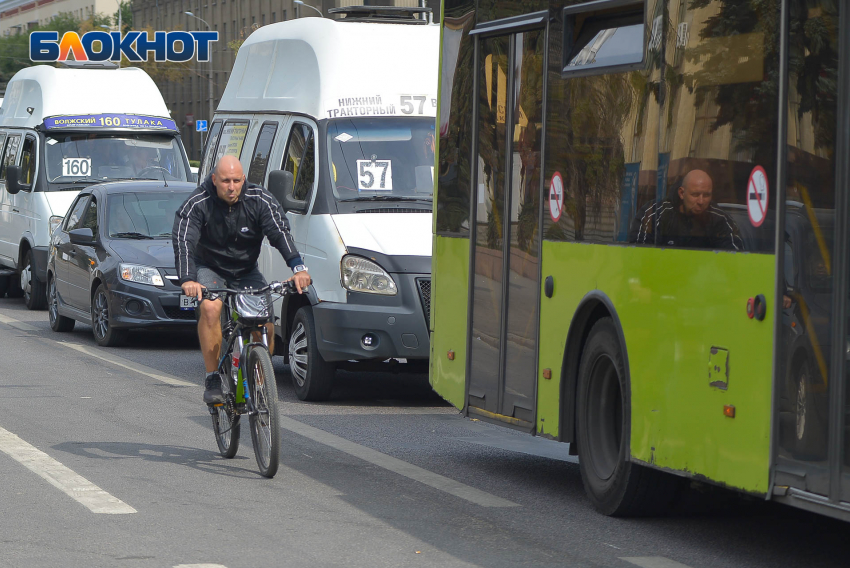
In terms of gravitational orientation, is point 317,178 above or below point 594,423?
above

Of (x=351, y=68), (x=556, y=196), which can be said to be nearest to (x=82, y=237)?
(x=351, y=68)

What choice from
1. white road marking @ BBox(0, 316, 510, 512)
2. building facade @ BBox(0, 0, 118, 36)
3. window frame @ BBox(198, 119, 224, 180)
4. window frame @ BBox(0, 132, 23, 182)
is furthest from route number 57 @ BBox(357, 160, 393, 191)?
building facade @ BBox(0, 0, 118, 36)

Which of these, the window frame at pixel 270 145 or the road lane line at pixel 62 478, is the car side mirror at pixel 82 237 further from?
the road lane line at pixel 62 478

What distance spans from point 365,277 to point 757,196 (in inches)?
227

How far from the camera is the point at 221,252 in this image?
8.73 meters

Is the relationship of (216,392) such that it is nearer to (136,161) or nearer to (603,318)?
(603,318)

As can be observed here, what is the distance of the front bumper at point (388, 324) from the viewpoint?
440 inches

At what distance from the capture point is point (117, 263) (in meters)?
15.7

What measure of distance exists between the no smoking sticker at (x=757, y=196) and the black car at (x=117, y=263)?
32.6 ft

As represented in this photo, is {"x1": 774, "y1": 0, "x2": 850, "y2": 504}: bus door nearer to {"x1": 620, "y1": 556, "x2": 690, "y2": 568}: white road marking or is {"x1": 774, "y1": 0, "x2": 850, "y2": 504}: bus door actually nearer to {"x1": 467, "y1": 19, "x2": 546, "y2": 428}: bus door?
{"x1": 620, "y1": 556, "x2": 690, "y2": 568}: white road marking

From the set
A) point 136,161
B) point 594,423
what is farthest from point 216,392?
point 136,161

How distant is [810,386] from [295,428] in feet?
17.2

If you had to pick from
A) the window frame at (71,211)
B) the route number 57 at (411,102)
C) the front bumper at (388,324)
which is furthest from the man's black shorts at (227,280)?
the window frame at (71,211)

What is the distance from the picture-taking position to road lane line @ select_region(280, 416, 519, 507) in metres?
7.74
